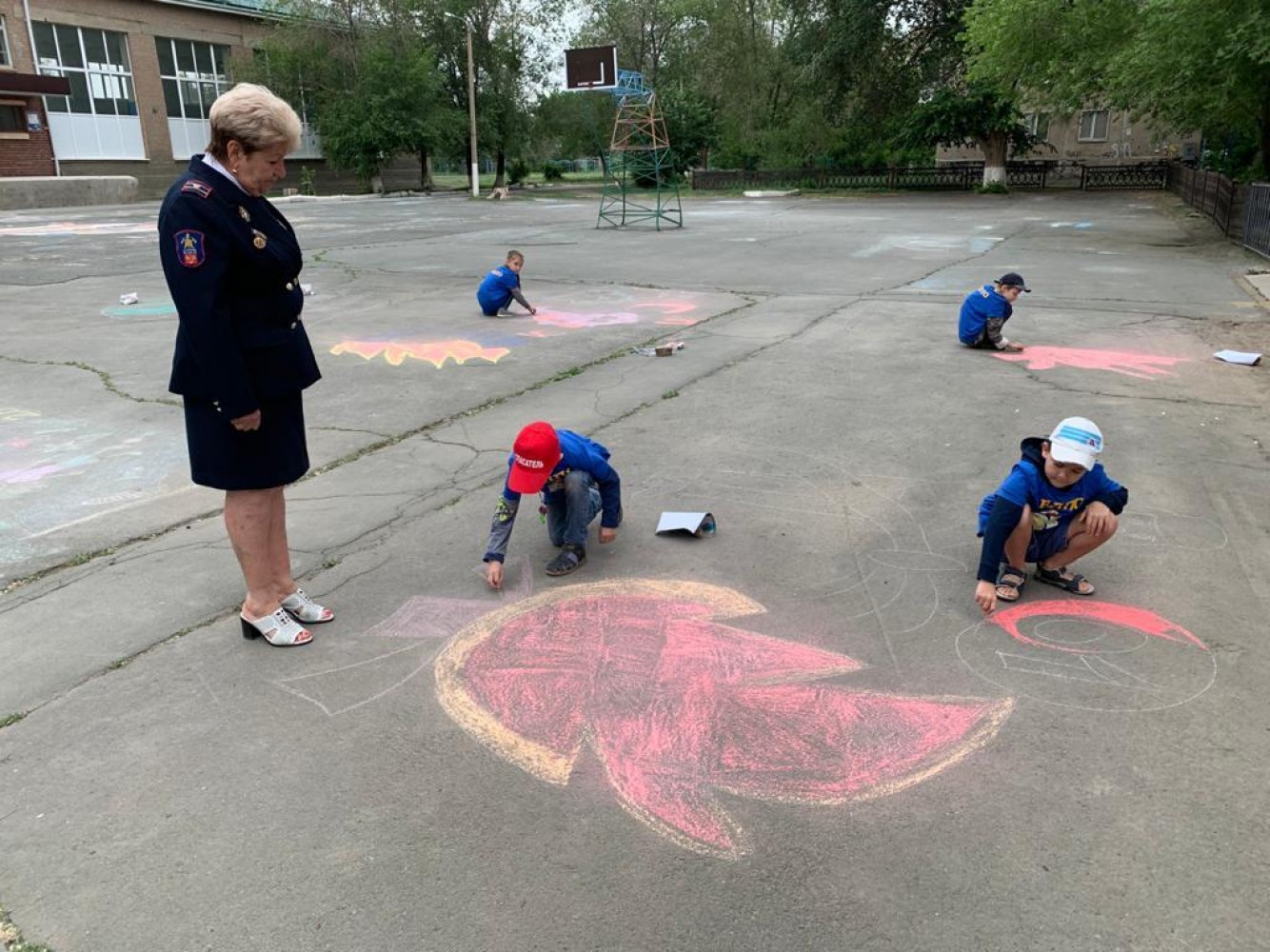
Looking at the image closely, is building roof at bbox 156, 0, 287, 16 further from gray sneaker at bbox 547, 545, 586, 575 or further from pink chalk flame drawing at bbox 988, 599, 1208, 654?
pink chalk flame drawing at bbox 988, 599, 1208, 654

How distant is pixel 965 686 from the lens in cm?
300

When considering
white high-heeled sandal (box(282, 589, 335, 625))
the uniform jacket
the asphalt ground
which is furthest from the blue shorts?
the uniform jacket

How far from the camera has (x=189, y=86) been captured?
4288 cm

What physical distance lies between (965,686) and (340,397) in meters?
5.25

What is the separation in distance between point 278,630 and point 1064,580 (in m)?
3.18

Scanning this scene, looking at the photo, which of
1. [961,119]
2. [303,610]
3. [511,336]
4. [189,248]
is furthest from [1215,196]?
[189,248]

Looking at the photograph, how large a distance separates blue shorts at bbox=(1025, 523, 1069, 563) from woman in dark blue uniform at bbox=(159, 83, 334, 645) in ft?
9.65

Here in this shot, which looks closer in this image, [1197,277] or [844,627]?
[844,627]

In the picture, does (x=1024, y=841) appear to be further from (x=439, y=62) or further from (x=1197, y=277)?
(x=439, y=62)

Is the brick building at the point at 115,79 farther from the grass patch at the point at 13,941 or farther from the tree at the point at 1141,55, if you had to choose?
the grass patch at the point at 13,941

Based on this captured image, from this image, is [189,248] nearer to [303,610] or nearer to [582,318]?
[303,610]

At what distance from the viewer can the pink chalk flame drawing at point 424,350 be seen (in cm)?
808

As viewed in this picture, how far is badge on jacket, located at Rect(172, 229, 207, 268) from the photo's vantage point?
108 inches

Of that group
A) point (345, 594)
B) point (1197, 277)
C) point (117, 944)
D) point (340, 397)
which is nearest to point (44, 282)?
point (340, 397)
